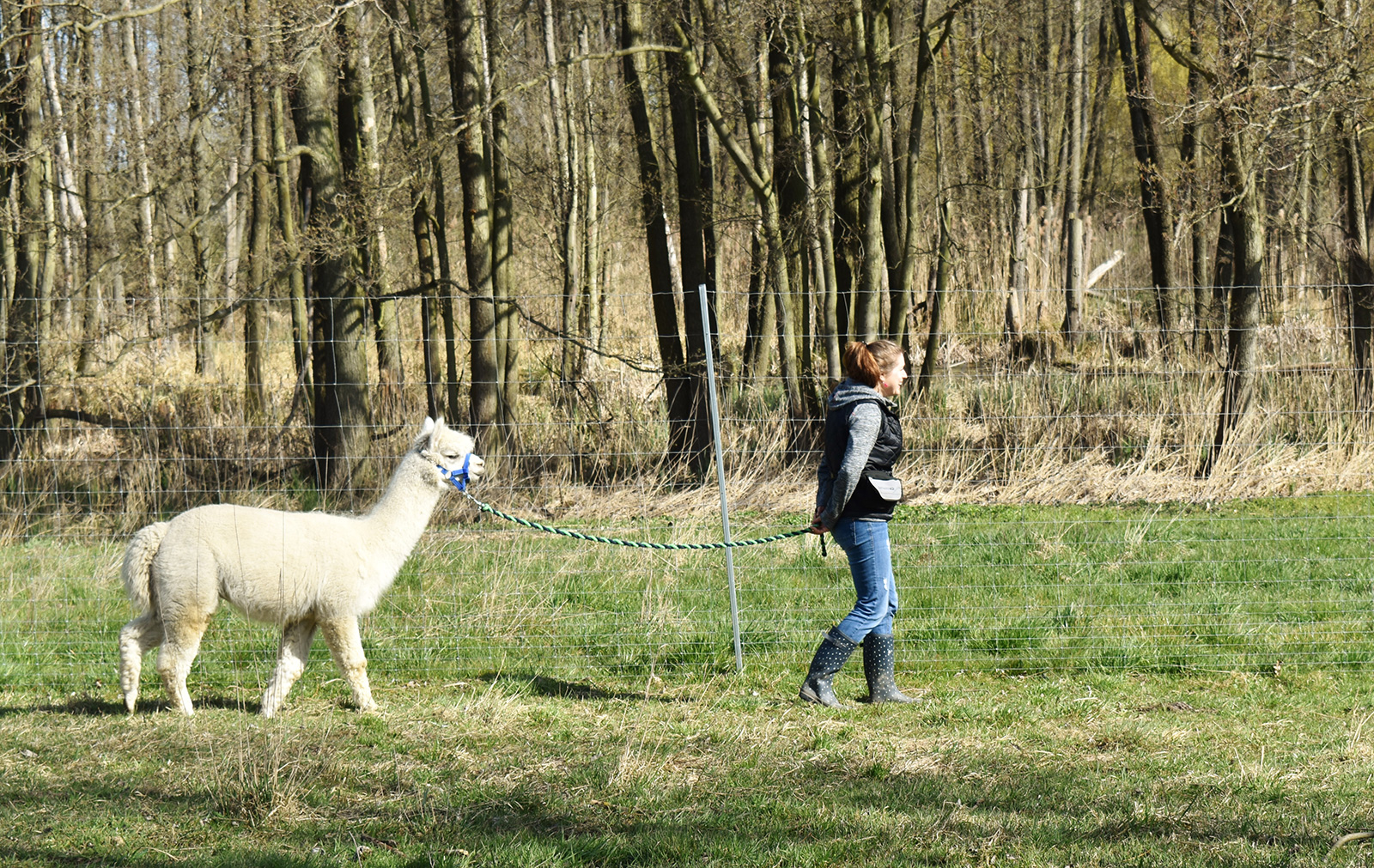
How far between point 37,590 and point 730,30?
8580 millimetres

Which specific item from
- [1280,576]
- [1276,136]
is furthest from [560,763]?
[1276,136]

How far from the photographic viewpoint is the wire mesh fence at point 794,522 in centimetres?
743

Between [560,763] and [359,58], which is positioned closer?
[560,763]

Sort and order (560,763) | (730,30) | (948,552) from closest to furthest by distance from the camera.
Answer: (560,763), (948,552), (730,30)

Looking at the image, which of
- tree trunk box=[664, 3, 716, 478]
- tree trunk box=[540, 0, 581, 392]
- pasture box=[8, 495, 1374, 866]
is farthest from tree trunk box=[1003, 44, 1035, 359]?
tree trunk box=[540, 0, 581, 392]

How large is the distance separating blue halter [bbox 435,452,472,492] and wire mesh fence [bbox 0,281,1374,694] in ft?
4.73

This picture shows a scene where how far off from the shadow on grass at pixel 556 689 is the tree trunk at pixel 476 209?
563 cm

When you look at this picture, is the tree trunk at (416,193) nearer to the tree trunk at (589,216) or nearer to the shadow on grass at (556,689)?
the tree trunk at (589,216)

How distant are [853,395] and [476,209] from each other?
857 cm

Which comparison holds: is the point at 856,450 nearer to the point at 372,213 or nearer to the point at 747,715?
the point at 747,715

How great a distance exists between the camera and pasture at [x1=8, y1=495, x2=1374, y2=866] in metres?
4.45

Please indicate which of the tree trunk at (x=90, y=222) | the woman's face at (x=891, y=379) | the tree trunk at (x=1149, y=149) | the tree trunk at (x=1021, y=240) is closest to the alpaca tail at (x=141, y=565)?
the woman's face at (x=891, y=379)

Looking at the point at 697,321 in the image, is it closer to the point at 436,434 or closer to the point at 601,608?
the point at 601,608

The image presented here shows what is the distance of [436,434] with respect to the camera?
258 inches
